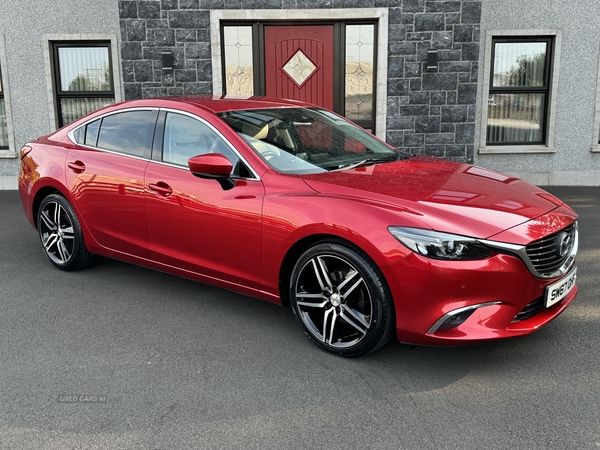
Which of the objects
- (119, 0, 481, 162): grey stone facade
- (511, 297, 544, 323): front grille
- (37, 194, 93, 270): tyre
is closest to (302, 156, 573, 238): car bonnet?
(511, 297, 544, 323): front grille

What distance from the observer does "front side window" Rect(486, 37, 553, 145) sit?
10180mm

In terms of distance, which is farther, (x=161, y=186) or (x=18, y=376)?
(x=161, y=186)

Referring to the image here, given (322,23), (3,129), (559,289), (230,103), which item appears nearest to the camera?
(559,289)

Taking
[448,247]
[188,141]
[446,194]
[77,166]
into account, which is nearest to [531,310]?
[448,247]

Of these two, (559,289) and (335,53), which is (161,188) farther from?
(335,53)

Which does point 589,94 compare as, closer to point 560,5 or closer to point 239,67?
point 560,5

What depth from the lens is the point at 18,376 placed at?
3.50 metres

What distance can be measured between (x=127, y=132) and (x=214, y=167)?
1.37 m

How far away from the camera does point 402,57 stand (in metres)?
9.14

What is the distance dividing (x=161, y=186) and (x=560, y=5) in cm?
841

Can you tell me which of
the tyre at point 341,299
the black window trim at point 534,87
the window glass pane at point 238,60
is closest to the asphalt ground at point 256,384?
the tyre at point 341,299

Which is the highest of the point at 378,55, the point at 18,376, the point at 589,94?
the point at 378,55

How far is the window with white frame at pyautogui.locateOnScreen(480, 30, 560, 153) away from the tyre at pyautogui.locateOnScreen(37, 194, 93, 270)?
7302 millimetres

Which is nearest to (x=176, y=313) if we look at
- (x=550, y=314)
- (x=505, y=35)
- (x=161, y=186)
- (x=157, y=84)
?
(x=161, y=186)
